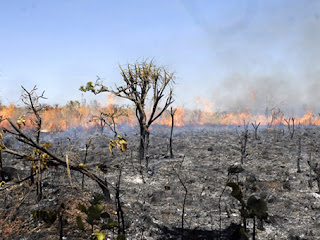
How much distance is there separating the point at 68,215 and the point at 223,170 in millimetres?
9087

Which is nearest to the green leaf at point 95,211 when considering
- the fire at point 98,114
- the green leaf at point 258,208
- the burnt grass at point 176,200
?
the burnt grass at point 176,200

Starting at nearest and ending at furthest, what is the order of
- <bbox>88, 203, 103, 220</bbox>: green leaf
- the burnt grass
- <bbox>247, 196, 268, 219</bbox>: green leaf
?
1. <bbox>88, 203, 103, 220</bbox>: green leaf
2. <bbox>247, 196, 268, 219</bbox>: green leaf
3. the burnt grass

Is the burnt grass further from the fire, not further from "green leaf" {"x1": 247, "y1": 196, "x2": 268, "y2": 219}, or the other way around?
the fire

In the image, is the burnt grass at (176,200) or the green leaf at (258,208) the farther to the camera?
the burnt grass at (176,200)

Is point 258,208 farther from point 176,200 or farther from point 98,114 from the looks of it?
point 98,114

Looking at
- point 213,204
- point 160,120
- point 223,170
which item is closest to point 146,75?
point 223,170

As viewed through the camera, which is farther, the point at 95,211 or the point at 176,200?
the point at 176,200

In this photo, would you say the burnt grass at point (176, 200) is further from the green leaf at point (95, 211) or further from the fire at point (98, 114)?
the fire at point (98, 114)

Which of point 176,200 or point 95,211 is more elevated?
point 95,211

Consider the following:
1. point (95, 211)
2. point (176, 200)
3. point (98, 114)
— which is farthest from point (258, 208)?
point (98, 114)

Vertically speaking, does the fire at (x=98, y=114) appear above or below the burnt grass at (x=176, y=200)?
above

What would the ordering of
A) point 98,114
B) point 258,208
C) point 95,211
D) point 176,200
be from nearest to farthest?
Answer: point 95,211, point 258,208, point 176,200, point 98,114

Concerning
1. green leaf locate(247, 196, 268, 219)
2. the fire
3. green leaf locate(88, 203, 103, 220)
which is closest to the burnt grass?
green leaf locate(88, 203, 103, 220)

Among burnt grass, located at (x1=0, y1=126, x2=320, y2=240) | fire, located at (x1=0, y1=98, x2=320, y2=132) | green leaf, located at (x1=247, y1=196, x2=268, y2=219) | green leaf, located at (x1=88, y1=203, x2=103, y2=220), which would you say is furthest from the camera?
fire, located at (x1=0, y1=98, x2=320, y2=132)
